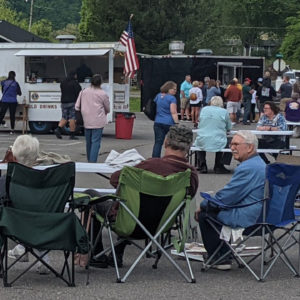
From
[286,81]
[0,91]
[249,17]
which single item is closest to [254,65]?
[286,81]

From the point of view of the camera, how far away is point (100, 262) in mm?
8070

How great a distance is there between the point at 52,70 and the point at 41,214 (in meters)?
18.4

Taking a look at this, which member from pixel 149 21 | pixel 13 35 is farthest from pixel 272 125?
pixel 149 21

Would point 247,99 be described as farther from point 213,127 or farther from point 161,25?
point 161,25

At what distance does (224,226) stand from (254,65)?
29.8 m

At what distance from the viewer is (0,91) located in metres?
24.5

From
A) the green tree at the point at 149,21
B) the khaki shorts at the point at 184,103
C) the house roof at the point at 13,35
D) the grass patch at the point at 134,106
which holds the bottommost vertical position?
the grass patch at the point at 134,106

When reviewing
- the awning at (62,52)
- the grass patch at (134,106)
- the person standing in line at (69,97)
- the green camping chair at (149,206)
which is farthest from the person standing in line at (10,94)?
the grass patch at (134,106)

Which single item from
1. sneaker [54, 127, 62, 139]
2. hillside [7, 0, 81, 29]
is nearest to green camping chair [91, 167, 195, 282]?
sneaker [54, 127, 62, 139]

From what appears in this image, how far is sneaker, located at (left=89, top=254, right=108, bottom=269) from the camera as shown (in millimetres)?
8055

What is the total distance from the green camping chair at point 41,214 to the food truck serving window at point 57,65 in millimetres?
17122

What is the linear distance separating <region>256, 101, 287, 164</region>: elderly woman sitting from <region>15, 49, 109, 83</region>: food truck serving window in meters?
8.95

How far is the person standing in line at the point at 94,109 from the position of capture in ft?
50.5

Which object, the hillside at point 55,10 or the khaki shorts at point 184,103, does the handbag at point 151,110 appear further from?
the hillside at point 55,10
